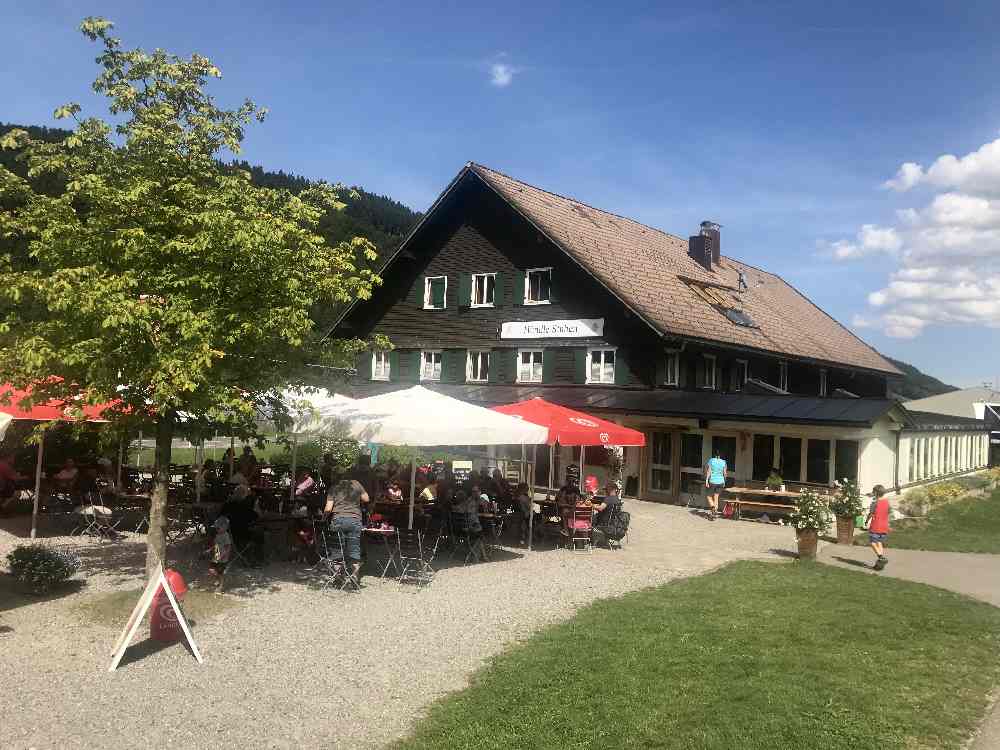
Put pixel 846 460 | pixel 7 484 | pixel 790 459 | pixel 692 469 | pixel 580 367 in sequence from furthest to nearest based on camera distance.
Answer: pixel 580 367, pixel 692 469, pixel 790 459, pixel 846 460, pixel 7 484

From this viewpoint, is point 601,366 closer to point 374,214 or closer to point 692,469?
point 692,469

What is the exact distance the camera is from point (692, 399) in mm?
22719

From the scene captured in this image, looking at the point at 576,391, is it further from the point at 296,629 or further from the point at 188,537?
the point at 296,629

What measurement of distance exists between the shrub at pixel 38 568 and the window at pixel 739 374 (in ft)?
71.5

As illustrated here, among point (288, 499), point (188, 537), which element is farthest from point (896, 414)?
point (188, 537)

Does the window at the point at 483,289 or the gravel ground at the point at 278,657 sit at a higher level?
the window at the point at 483,289

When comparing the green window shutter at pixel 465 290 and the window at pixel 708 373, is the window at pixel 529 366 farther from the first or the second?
the window at pixel 708 373

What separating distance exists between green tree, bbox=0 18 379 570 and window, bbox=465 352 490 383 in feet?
60.2

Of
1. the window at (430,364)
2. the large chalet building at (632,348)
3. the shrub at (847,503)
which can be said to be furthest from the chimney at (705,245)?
the shrub at (847,503)

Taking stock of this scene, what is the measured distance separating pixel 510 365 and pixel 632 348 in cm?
465

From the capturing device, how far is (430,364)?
30.3 m

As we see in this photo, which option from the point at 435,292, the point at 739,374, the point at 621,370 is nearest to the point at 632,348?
the point at 621,370

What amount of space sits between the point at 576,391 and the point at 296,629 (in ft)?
57.0

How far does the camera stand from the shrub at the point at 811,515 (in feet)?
45.0
